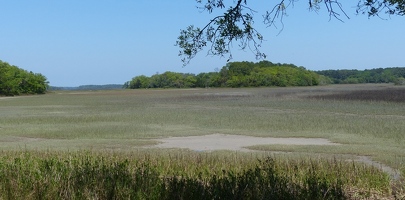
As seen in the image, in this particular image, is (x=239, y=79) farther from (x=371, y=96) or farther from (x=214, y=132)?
(x=214, y=132)

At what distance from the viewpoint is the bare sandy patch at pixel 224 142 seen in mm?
20531

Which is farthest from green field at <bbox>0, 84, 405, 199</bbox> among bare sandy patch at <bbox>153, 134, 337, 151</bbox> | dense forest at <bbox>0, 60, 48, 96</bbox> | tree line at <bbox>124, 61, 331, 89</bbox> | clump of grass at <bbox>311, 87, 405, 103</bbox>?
tree line at <bbox>124, 61, 331, 89</bbox>

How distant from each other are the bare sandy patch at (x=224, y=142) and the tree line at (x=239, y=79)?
112 meters

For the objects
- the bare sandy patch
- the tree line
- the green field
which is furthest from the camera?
the tree line

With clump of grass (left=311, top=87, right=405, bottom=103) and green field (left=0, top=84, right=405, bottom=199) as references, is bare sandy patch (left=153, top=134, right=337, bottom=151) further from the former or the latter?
clump of grass (left=311, top=87, right=405, bottom=103)

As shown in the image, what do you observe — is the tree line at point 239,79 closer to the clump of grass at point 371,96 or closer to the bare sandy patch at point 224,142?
the clump of grass at point 371,96

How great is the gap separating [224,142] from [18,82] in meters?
95.1

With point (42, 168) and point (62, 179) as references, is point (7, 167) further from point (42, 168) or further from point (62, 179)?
point (62, 179)

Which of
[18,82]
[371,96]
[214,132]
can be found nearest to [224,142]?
[214,132]

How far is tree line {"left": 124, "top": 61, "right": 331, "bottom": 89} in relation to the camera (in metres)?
147

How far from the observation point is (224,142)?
72.8ft

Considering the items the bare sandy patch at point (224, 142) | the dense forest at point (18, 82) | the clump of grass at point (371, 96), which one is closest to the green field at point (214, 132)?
the bare sandy patch at point (224, 142)

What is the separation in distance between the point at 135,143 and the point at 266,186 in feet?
50.2

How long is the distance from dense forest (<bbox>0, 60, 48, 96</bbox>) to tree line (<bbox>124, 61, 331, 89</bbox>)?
5027cm
